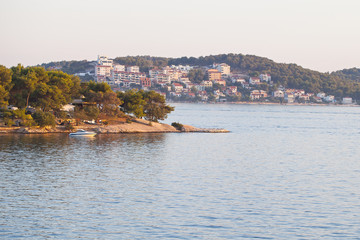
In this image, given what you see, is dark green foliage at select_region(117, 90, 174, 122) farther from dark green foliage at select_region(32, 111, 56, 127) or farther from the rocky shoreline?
dark green foliage at select_region(32, 111, 56, 127)

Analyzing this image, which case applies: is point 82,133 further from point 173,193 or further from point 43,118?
point 173,193

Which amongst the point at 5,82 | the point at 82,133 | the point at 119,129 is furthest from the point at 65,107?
the point at 82,133

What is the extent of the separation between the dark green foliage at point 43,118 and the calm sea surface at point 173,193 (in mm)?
10665

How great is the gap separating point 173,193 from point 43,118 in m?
39.3

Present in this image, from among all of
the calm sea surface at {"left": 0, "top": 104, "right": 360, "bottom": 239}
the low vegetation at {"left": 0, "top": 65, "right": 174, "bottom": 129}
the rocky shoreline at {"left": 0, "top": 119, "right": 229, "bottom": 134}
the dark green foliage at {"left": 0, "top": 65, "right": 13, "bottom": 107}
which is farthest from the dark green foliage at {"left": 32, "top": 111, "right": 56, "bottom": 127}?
the calm sea surface at {"left": 0, "top": 104, "right": 360, "bottom": 239}

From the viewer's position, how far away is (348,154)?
54.5m

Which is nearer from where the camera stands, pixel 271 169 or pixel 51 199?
pixel 51 199

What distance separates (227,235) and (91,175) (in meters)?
16.5

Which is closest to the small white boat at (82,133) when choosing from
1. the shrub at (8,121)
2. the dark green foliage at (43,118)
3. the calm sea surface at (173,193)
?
the dark green foliage at (43,118)

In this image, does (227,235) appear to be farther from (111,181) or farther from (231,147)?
(231,147)

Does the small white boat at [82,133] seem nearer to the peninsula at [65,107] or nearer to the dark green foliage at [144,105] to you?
the peninsula at [65,107]

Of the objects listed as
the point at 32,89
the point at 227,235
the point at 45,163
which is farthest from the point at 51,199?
the point at 32,89

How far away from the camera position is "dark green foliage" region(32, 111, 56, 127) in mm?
65244

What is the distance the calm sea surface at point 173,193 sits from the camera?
2262cm
